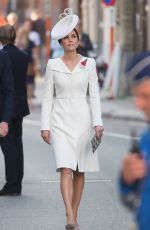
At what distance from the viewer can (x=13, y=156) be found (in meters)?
11.8

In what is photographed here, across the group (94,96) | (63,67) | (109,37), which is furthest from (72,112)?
(109,37)

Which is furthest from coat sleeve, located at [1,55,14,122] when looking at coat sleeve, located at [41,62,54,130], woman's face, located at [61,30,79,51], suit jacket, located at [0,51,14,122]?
woman's face, located at [61,30,79,51]

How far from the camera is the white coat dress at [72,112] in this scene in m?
9.49

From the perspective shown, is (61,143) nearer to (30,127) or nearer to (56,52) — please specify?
(30,127)

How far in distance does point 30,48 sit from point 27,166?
11.3 meters

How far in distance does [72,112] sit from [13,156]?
2.39m

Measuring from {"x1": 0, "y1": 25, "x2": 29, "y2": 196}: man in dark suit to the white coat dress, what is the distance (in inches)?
87.4

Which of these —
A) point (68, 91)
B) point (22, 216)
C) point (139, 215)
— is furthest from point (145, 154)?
point (22, 216)

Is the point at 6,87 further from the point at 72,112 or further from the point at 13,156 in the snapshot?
the point at 72,112

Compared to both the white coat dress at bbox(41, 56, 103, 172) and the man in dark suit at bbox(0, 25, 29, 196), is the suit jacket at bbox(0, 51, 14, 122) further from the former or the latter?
the white coat dress at bbox(41, 56, 103, 172)

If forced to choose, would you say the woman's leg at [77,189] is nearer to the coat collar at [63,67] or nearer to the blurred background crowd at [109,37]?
the coat collar at [63,67]

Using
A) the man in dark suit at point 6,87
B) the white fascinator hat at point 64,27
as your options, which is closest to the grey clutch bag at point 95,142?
the white fascinator hat at point 64,27

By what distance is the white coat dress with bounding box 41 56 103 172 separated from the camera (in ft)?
31.1

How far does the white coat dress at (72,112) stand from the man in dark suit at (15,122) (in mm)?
2220
